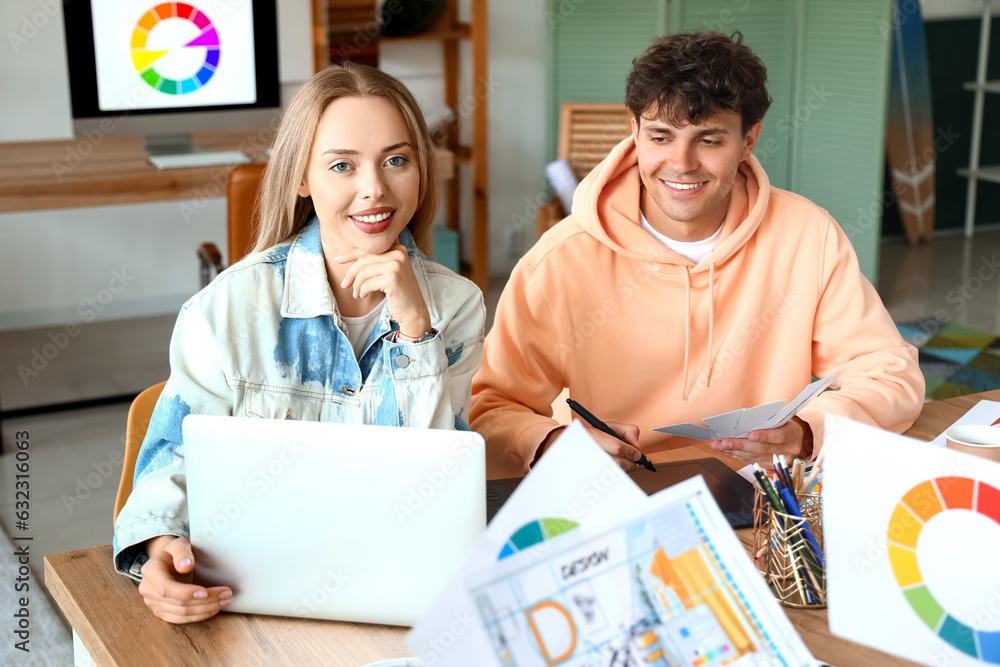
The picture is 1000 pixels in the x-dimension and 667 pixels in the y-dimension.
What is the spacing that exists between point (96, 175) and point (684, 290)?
89.1 inches

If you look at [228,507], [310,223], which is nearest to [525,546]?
[228,507]

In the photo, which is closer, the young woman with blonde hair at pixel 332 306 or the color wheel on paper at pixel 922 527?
the color wheel on paper at pixel 922 527

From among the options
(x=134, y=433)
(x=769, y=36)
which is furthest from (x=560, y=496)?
(x=769, y=36)

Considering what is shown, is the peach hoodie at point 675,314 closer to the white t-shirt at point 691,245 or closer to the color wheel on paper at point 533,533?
the white t-shirt at point 691,245

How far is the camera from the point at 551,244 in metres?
1.69

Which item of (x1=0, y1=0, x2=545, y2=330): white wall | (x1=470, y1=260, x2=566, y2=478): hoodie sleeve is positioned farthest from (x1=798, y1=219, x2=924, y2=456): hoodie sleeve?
(x1=0, y1=0, x2=545, y2=330): white wall

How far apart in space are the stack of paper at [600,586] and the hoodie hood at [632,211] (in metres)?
0.85

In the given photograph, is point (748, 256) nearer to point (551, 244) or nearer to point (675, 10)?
point (551, 244)

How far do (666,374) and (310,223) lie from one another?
2.19ft

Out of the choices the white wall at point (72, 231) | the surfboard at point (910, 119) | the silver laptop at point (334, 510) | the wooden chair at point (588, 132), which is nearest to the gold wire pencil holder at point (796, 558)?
the silver laptop at point (334, 510)

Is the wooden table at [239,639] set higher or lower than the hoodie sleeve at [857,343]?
lower

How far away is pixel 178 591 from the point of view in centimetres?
105

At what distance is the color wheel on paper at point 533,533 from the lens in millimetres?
833

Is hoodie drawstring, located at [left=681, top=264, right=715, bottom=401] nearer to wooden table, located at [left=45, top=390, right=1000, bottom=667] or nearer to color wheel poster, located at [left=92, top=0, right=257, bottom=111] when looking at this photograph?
wooden table, located at [left=45, top=390, right=1000, bottom=667]
